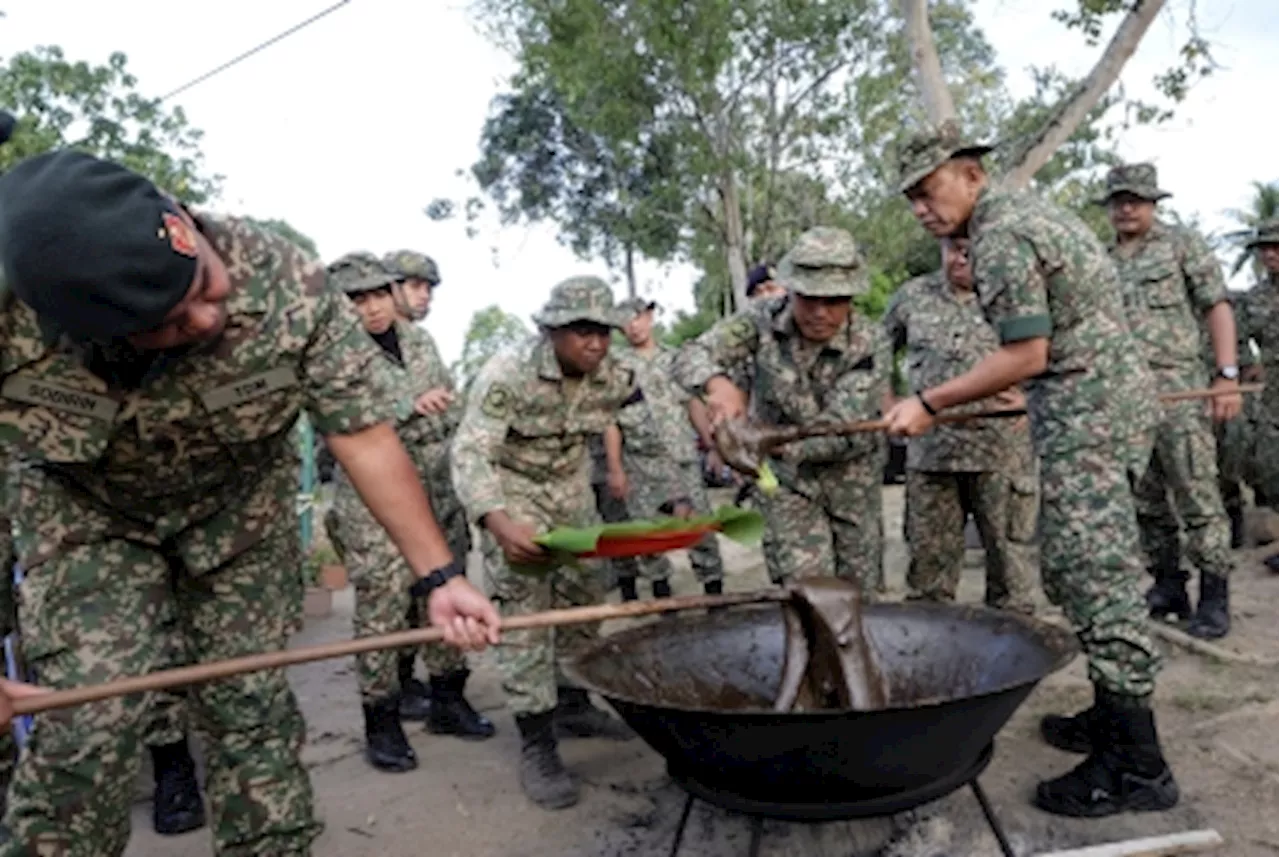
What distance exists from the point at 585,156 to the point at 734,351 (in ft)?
57.9

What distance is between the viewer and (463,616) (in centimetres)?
256

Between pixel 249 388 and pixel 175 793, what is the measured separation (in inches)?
82.4

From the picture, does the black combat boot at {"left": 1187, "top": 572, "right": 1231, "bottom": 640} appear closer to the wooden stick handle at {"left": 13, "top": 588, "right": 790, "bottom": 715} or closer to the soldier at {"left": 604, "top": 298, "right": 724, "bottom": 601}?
the soldier at {"left": 604, "top": 298, "right": 724, "bottom": 601}

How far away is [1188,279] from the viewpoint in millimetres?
5855

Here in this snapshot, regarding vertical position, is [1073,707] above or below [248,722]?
below

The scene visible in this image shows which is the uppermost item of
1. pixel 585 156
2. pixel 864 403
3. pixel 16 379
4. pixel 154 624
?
pixel 585 156

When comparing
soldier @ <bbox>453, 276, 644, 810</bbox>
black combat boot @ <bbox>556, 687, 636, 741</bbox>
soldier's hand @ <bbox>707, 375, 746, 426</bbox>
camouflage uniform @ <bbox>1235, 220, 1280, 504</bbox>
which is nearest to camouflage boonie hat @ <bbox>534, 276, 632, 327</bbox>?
soldier @ <bbox>453, 276, 644, 810</bbox>

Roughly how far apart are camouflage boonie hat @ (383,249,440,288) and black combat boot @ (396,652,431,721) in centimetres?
182

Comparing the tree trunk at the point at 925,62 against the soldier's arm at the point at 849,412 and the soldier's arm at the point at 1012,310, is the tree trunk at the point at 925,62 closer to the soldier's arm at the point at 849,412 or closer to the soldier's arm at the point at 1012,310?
the soldier's arm at the point at 849,412

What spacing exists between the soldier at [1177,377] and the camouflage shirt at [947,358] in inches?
40.6

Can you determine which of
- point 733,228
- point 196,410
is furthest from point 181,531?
point 733,228

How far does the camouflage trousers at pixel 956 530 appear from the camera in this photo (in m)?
5.02

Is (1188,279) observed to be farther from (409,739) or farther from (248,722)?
(248,722)

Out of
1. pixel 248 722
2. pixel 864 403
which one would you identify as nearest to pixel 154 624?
pixel 248 722
